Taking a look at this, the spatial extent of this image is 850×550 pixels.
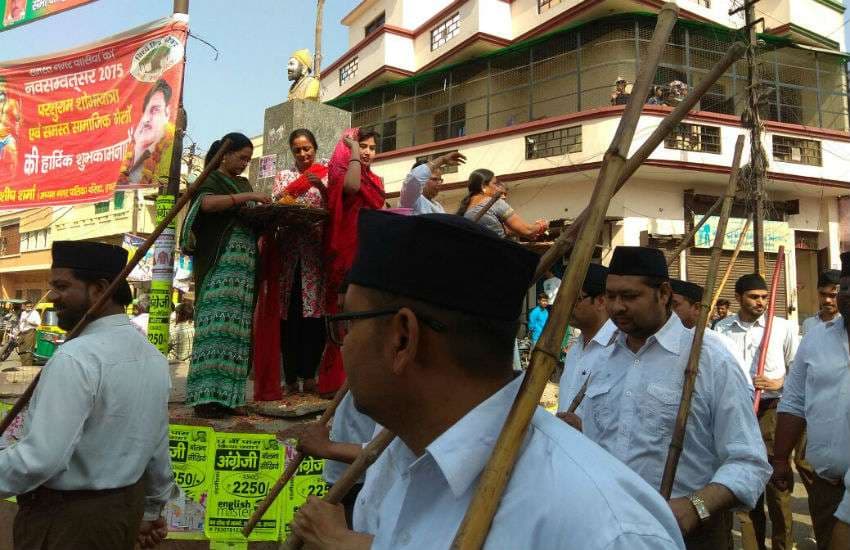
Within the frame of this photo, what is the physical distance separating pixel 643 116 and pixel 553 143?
104 inches

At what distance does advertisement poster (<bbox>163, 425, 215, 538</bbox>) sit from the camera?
4074 millimetres

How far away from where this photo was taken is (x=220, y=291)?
4277mm

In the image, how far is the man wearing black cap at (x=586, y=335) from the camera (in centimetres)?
357

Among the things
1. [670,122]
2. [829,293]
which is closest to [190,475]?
[670,122]

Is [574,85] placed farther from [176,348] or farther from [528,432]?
[528,432]

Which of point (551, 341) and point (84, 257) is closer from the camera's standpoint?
point (551, 341)

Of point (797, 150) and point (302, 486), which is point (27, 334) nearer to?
point (302, 486)

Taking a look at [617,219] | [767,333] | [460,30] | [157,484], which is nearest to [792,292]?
[617,219]

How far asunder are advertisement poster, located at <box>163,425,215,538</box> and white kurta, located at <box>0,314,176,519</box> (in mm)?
1005

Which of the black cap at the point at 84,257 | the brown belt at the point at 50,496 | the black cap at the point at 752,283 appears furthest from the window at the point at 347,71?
the brown belt at the point at 50,496

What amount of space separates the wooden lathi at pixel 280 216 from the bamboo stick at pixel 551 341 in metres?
3.01

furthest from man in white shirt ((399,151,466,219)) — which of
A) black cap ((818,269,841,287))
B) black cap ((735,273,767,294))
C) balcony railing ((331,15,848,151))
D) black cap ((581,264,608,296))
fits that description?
balcony railing ((331,15,848,151))

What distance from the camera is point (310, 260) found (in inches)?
182

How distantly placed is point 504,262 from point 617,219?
16.3 meters
